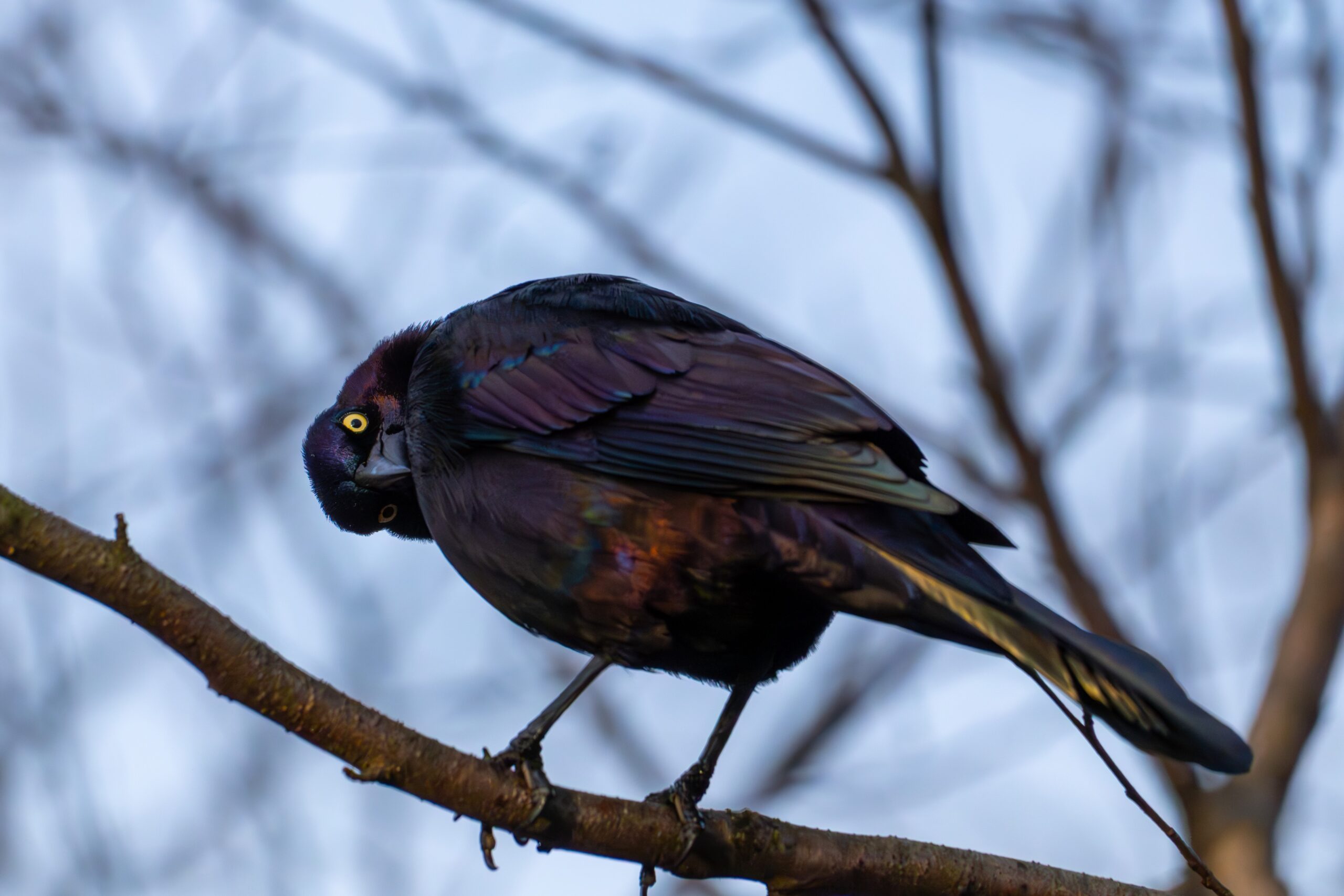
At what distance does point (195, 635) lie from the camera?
256 cm

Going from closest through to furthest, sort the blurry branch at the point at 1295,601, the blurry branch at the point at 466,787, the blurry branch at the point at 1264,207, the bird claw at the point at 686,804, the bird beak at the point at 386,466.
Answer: the blurry branch at the point at 466,787, the bird claw at the point at 686,804, the bird beak at the point at 386,466, the blurry branch at the point at 1295,601, the blurry branch at the point at 1264,207

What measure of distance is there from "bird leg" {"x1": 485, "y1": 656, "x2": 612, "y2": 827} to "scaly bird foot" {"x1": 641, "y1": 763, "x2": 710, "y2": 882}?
30 cm

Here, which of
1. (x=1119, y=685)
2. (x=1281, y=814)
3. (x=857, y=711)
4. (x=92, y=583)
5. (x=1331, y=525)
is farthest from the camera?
(x=857, y=711)

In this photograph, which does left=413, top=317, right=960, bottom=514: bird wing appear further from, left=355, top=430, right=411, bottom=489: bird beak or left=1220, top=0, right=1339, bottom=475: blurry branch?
left=1220, top=0, right=1339, bottom=475: blurry branch

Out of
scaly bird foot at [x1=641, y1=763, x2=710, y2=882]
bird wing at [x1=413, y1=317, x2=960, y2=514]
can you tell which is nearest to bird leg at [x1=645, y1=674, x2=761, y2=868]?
scaly bird foot at [x1=641, y1=763, x2=710, y2=882]

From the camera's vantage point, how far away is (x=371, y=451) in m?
4.04

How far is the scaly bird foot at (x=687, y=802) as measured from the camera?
10.2ft

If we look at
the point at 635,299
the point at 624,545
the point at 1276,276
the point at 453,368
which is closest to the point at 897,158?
the point at 1276,276

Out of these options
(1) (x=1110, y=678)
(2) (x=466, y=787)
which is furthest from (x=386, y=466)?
(1) (x=1110, y=678)

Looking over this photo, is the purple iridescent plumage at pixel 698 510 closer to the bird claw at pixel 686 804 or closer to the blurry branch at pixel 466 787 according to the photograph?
the bird claw at pixel 686 804

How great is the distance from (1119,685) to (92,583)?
209cm

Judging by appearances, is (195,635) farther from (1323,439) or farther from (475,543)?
(1323,439)

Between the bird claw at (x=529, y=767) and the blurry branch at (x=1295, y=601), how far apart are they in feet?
8.81

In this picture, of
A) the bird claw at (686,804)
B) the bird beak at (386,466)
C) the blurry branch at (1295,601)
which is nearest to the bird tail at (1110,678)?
the bird claw at (686,804)
